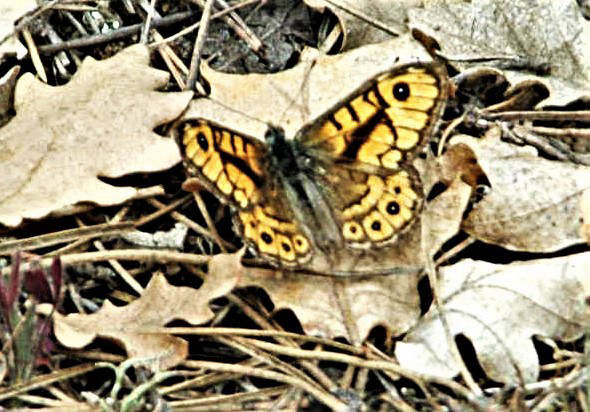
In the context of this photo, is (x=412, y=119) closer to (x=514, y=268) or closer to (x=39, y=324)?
(x=514, y=268)

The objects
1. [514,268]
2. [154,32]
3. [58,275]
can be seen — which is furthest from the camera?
[154,32]

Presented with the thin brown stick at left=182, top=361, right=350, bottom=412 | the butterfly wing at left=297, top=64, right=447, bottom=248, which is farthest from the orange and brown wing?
the thin brown stick at left=182, top=361, right=350, bottom=412

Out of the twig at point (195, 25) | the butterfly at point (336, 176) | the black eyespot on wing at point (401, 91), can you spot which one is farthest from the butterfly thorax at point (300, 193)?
the twig at point (195, 25)

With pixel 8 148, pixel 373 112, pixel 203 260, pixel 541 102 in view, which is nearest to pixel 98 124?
pixel 8 148

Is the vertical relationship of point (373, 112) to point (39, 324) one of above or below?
above

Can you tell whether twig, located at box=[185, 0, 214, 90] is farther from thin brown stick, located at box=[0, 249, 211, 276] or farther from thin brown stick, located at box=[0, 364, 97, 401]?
thin brown stick, located at box=[0, 364, 97, 401]
